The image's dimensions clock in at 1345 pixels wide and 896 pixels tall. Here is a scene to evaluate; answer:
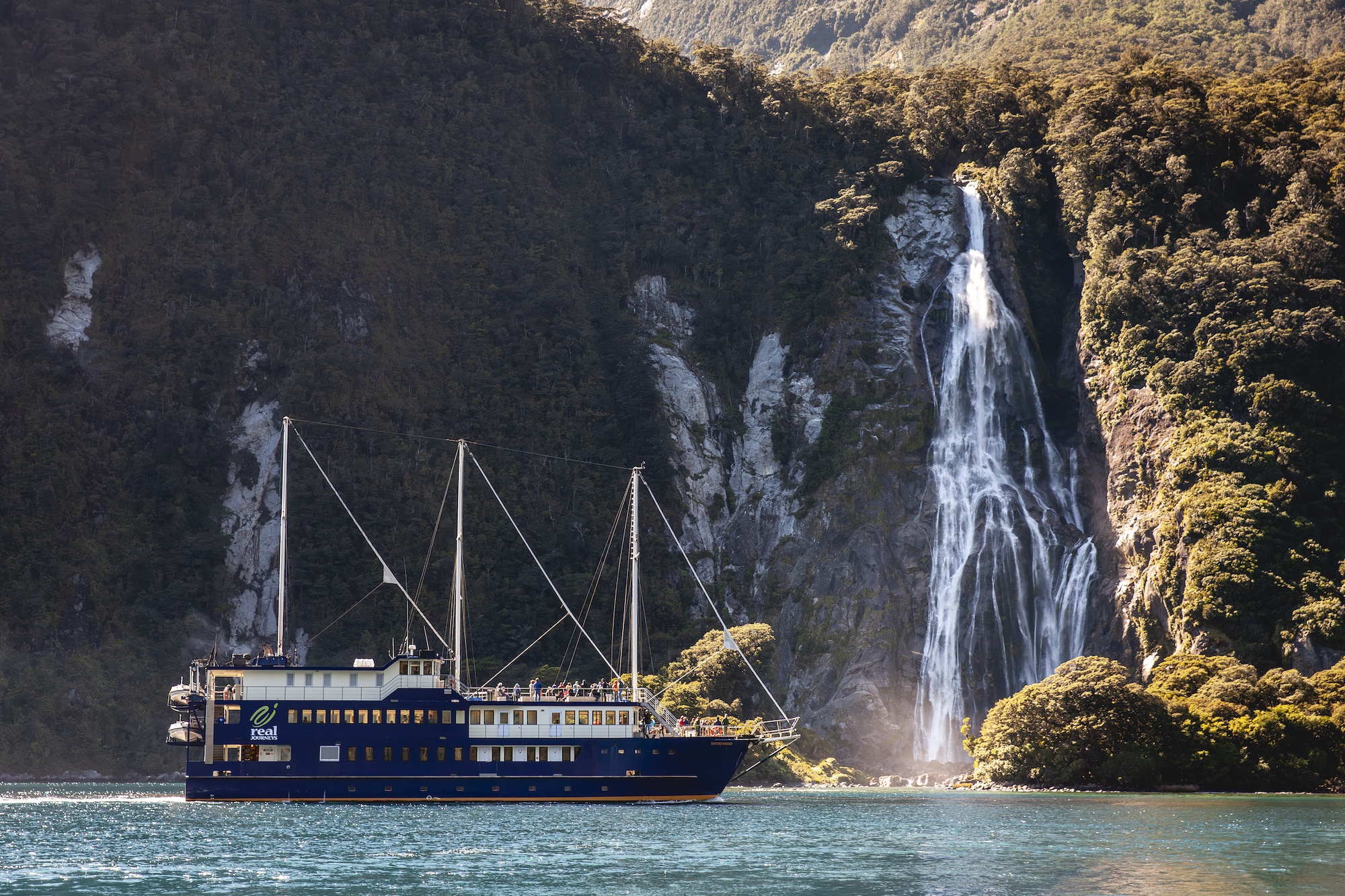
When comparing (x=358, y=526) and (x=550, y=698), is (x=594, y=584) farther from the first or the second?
(x=550, y=698)

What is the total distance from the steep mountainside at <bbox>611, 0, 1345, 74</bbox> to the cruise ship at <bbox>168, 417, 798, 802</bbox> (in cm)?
8394

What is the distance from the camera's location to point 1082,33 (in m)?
151

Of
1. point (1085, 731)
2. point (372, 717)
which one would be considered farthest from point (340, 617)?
point (1085, 731)

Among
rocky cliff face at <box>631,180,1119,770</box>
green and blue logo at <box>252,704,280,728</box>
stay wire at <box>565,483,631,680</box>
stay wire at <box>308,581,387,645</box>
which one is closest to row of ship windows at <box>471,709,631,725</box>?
green and blue logo at <box>252,704,280,728</box>

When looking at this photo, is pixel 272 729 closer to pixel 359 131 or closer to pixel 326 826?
pixel 326 826

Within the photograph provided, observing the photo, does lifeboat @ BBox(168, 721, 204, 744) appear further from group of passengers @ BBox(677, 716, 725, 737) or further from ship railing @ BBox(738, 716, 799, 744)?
ship railing @ BBox(738, 716, 799, 744)

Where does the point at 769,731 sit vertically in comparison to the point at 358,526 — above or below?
below

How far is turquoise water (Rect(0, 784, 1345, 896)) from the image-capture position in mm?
38809

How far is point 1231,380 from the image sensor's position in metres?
91.6

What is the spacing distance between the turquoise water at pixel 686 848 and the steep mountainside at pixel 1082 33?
87.6 metres

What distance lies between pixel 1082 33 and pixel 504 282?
235 ft

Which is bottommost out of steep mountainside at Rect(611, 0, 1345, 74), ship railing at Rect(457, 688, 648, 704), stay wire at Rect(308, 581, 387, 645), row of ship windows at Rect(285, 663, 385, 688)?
ship railing at Rect(457, 688, 648, 704)

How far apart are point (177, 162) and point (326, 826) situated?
72.8 meters

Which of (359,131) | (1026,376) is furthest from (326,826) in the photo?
(359,131)
